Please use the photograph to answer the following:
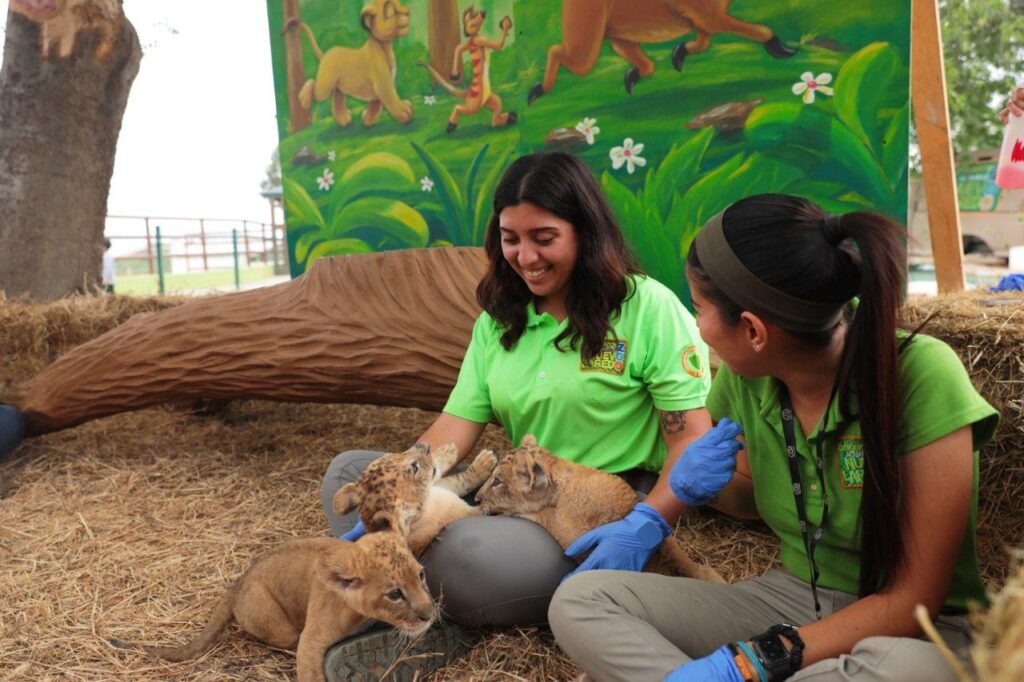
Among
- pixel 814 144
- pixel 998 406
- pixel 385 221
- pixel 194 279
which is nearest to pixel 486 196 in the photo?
pixel 385 221

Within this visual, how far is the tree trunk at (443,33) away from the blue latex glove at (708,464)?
556cm

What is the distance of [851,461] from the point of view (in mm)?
2156

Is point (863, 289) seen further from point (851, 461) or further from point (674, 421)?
point (674, 421)

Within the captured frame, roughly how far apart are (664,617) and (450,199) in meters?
5.67

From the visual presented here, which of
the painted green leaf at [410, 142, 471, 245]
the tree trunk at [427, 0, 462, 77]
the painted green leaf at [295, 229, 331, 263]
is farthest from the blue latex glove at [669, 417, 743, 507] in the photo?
the painted green leaf at [295, 229, 331, 263]

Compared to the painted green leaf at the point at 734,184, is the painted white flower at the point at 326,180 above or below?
above

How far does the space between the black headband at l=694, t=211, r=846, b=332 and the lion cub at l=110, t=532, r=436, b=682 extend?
1.28 meters

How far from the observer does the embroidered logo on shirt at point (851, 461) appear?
2.14 m

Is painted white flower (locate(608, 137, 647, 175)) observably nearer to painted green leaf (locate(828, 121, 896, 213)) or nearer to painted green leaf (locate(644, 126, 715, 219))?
painted green leaf (locate(644, 126, 715, 219))

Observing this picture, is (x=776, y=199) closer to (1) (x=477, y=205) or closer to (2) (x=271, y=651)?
(2) (x=271, y=651)

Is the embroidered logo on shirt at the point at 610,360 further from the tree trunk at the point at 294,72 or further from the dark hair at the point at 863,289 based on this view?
the tree trunk at the point at 294,72

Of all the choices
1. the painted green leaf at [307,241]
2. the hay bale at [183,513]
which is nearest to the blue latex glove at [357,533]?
the hay bale at [183,513]

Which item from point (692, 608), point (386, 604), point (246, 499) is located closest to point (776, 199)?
point (692, 608)

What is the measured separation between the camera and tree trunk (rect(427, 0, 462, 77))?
281 inches
